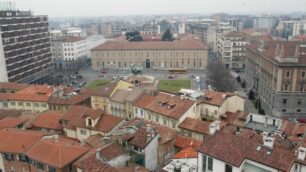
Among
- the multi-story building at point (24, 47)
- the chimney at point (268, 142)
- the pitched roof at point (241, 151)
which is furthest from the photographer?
the multi-story building at point (24, 47)

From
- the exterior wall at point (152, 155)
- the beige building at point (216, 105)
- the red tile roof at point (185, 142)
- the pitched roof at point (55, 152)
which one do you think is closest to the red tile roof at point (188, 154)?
the exterior wall at point (152, 155)

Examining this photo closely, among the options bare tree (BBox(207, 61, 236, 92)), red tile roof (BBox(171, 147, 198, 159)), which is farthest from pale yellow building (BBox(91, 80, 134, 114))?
bare tree (BBox(207, 61, 236, 92))

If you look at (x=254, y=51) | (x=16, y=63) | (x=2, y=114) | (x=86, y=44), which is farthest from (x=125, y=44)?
(x=2, y=114)

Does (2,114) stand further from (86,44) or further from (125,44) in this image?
(86,44)

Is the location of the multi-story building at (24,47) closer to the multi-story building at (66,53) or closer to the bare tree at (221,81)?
the multi-story building at (66,53)

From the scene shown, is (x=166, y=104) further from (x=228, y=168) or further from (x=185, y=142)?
(x=228, y=168)

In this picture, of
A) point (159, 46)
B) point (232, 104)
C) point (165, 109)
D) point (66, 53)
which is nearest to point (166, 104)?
point (165, 109)
